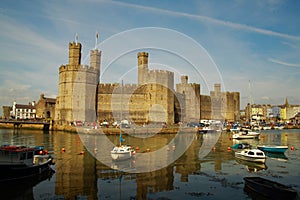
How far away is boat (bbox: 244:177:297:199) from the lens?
10.2m

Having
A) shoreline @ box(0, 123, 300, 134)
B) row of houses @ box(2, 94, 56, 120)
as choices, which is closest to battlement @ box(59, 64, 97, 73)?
shoreline @ box(0, 123, 300, 134)

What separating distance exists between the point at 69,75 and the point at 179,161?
3705cm

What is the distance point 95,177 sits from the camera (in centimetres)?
1383

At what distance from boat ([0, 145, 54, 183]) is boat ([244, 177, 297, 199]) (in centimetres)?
1086

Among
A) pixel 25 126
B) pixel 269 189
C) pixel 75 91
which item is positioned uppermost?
pixel 75 91

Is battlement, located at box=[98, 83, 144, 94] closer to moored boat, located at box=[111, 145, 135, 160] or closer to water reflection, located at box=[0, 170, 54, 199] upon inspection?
moored boat, located at box=[111, 145, 135, 160]

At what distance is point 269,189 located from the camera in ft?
35.1

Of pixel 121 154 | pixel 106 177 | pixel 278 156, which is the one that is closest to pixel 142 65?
pixel 278 156

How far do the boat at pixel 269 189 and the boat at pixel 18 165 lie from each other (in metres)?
10.9

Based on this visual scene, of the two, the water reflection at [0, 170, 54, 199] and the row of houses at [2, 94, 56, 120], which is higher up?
the row of houses at [2, 94, 56, 120]

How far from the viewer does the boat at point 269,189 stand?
10250 mm

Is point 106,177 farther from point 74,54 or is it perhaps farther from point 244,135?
point 74,54

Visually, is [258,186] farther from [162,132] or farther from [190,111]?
[190,111]

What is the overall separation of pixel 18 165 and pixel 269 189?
1191 cm
